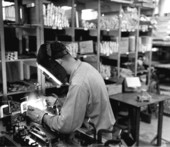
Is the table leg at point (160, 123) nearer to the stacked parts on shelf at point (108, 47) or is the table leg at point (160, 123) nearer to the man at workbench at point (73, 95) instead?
the stacked parts on shelf at point (108, 47)

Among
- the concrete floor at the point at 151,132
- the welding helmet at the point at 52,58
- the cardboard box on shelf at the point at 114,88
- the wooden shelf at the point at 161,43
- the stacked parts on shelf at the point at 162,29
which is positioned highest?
the stacked parts on shelf at the point at 162,29

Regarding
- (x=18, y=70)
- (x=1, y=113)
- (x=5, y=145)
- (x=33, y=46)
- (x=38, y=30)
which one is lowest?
(x=5, y=145)

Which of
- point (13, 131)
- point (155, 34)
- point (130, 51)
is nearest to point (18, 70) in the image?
point (13, 131)

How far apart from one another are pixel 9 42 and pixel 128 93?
228 cm

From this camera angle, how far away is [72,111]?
192 centimetres

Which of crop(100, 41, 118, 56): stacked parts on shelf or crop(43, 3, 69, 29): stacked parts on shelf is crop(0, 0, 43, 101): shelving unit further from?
crop(100, 41, 118, 56): stacked parts on shelf

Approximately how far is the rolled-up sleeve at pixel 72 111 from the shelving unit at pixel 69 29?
46.8 inches

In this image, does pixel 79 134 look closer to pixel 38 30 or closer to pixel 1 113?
pixel 1 113

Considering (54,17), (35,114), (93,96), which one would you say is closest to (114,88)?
(54,17)

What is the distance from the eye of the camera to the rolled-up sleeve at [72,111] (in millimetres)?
1914

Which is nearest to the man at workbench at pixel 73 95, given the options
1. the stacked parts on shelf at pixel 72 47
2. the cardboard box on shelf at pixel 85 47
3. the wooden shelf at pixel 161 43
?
the stacked parts on shelf at pixel 72 47

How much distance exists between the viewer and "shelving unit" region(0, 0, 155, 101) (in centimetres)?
304

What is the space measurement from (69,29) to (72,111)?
76.8 inches

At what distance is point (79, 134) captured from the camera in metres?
2.13
